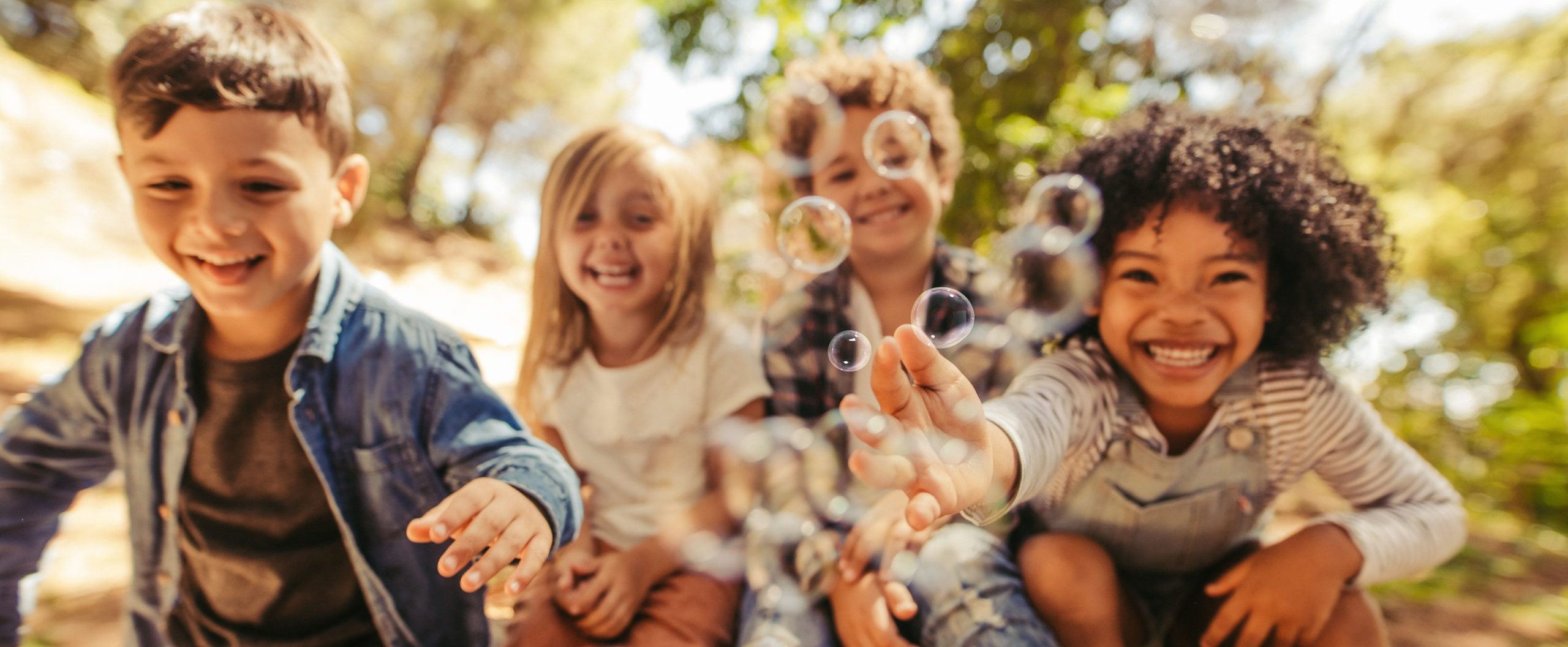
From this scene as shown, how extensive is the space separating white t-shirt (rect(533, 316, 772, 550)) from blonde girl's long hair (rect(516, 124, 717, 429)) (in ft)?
0.17

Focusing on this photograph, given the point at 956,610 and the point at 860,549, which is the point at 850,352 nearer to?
the point at 860,549

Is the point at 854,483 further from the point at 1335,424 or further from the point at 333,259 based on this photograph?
the point at 333,259

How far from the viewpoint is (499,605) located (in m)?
2.41

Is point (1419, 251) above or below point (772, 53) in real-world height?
below

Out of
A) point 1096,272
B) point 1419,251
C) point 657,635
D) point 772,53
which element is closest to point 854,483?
point 657,635

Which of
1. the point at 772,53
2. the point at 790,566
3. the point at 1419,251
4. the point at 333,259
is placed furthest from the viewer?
the point at 1419,251

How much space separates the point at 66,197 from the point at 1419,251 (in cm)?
1333

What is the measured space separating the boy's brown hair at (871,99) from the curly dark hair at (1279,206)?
68 cm

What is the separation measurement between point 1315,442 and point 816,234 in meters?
1.22

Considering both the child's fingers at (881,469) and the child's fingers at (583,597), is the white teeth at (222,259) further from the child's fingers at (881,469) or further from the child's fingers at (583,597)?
the child's fingers at (881,469)

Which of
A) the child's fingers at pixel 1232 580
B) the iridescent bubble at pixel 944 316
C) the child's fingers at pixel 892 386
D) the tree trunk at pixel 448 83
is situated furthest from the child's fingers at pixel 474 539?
the tree trunk at pixel 448 83

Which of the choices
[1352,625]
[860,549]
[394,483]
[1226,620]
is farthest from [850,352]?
[1352,625]

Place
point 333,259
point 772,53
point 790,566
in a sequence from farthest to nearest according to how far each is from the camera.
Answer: point 772,53 → point 790,566 → point 333,259

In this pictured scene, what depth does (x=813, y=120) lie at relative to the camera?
229 cm
